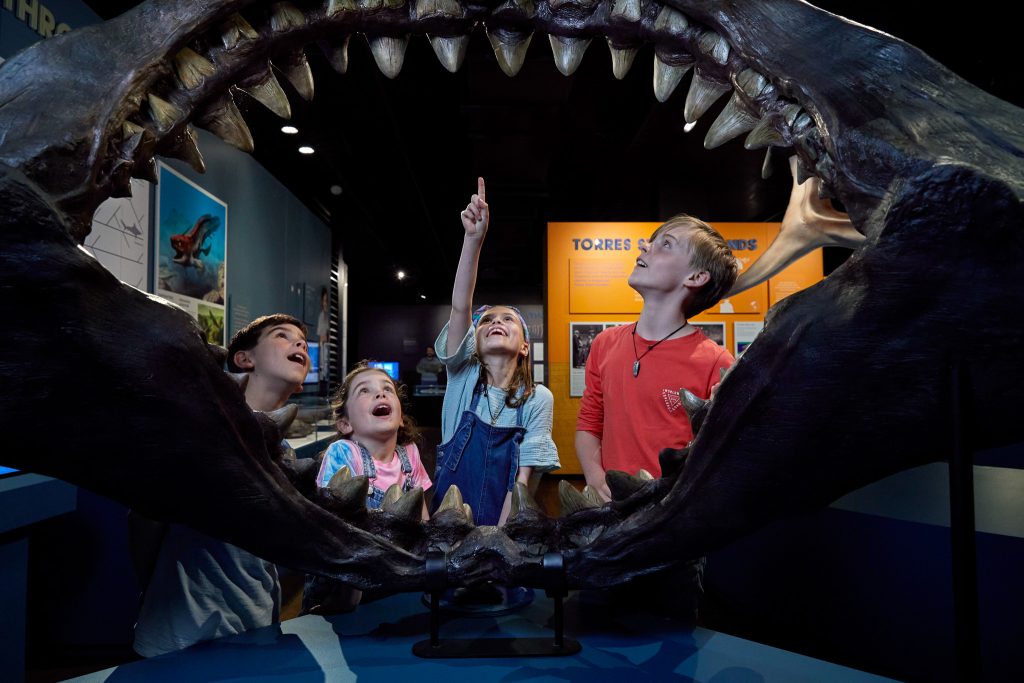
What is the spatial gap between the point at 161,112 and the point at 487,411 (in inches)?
57.8

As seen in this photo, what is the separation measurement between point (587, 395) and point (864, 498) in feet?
3.62

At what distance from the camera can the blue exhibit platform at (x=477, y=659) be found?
94 cm

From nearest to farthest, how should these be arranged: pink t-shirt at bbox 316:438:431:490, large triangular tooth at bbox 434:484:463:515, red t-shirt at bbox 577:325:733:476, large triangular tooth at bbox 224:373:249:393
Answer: large triangular tooth at bbox 224:373:249:393 → large triangular tooth at bbox 434:484:463:515 → red t-shirt at bbox 577:325:733:476 → pink t-shirt at bbox 316:438:431:490

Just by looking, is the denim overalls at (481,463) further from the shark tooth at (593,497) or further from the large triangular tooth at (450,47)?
→ the large triangular tooth at (450,47)

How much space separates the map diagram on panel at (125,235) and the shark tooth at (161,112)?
275cm

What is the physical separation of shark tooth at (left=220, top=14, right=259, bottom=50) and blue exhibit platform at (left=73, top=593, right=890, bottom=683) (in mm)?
896

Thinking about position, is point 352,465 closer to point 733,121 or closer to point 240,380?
point 240,380

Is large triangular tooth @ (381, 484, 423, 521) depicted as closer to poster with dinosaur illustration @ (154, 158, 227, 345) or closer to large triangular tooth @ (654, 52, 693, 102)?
large triangular tooth @ (654, 52, 693, 102)

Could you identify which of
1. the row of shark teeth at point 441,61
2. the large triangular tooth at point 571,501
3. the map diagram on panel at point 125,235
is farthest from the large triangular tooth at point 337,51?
the map diagram on panel at point 125,235

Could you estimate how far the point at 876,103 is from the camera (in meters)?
0.67

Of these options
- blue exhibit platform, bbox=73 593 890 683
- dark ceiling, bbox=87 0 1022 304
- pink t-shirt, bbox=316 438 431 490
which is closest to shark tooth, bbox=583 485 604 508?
blue exhibit platform, bbox=73 593 890 683

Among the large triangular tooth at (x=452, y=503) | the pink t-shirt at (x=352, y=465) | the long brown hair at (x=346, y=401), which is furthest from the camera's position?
the long brown hair at (x=346, y=401)

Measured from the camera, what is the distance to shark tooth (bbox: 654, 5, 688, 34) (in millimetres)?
784

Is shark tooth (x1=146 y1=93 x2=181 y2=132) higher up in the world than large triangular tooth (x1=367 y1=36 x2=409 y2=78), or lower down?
lower down
